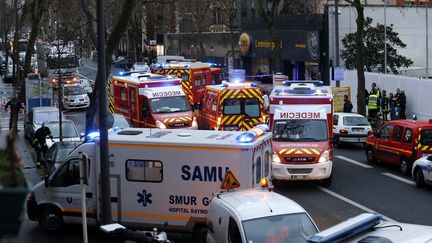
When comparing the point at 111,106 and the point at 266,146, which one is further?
the point at 111,106

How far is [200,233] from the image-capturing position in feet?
43.1

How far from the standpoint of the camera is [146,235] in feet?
34.7

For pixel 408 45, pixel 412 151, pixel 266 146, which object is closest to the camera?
pixel 266 146

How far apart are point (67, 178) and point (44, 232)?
4.41 feet

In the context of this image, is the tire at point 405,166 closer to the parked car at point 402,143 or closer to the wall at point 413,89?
the parked car at point 402,143

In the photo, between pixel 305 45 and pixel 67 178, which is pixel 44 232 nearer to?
pixel 67 178

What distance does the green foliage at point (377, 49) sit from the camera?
133 feet

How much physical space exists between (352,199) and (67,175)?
7564 mm

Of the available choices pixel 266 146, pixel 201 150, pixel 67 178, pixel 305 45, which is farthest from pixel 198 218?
pixel 305 45

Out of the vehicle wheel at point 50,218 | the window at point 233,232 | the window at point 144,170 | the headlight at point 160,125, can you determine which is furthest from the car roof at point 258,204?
the headlight at point 160,125

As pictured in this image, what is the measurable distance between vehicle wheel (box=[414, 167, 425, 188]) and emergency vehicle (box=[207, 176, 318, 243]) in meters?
8.91

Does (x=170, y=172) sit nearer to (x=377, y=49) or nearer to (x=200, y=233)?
(x=200, y=233)

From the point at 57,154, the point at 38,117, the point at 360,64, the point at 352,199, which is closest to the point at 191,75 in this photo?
the point at 360,64

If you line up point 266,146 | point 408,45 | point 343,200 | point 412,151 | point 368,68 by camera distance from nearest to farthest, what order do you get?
point 266,146 < point 343,200 < point 412,151 < point 368,68 < point 408,45
